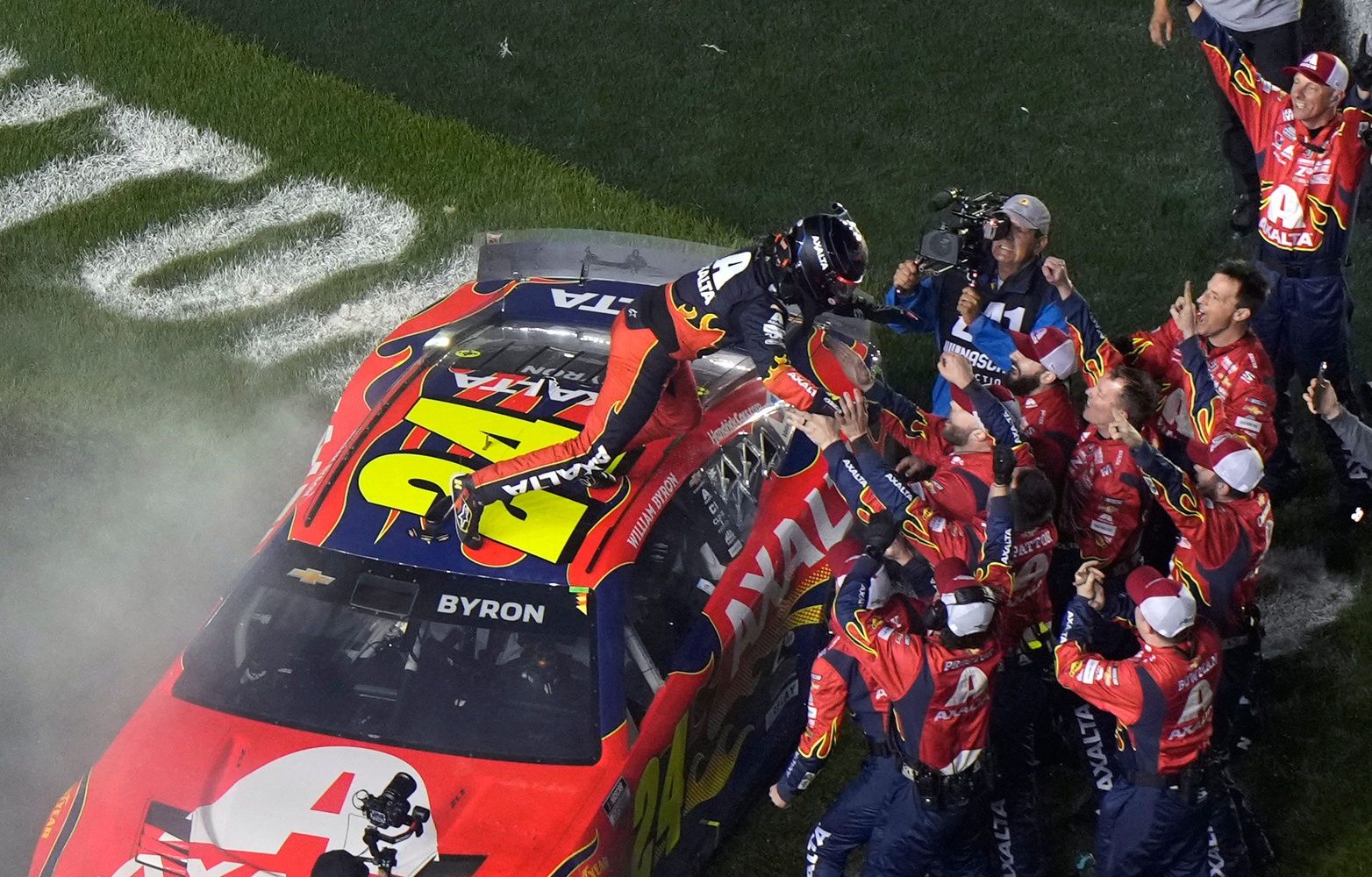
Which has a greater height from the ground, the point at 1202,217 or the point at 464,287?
the point at 464,287

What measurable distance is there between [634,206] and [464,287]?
9.17 feet

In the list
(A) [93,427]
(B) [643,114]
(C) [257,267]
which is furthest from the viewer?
(B) [643,114]

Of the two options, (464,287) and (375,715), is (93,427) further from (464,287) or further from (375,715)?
(375,715)

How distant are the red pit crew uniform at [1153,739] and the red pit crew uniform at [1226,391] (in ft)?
3.89

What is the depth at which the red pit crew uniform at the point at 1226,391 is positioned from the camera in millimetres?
6066

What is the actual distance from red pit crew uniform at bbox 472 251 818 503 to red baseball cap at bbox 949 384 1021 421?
0.56 meters

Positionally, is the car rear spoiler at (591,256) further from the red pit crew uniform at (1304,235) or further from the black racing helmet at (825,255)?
the red pit crew uniform at (1304,235)

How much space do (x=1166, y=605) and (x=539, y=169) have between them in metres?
6.59

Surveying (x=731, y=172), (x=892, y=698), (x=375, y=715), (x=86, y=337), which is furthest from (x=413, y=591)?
(x=731, y=172)

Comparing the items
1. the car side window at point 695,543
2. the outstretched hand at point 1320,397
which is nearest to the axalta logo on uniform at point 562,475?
the car side window at point 695,543

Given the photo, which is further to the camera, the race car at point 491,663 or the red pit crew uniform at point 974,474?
the red pit crew uniform at point 974,474

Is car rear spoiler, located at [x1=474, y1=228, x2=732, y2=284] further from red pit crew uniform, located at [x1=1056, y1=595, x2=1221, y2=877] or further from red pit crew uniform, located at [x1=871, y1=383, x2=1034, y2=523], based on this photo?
red pit crew uniform, located at [x1=1056, y1=595, x2=1221, y2=877]

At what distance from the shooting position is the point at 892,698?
505cm

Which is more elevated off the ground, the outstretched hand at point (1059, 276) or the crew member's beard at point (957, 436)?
the outstretched hand at point (1059, 276)
